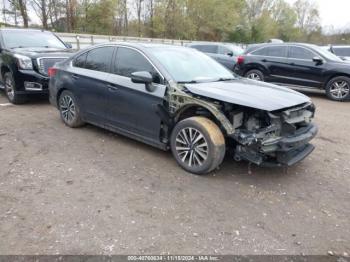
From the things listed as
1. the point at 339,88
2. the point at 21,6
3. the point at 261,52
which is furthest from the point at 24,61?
the point at 21,6

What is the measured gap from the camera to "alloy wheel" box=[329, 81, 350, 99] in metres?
9.42

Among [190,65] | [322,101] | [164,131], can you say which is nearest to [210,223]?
[164,131]

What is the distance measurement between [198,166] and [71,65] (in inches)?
126

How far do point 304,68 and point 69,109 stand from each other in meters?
7.23

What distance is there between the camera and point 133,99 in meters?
4.60

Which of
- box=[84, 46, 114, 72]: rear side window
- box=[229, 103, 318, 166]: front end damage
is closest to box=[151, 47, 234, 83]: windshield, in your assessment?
box=[84, 46, 114, 72]: rear side window

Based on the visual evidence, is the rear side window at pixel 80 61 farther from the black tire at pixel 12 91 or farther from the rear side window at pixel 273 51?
the rear side window at pixel 273 51

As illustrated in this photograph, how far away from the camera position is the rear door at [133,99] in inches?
173

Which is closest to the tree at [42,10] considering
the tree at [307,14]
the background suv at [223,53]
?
the background suv at [223,53]

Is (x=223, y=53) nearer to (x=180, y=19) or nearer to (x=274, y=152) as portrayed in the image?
(x=274, y=152)

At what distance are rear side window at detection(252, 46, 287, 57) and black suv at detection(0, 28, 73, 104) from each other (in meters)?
6.20

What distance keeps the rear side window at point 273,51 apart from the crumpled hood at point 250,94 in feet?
20.6

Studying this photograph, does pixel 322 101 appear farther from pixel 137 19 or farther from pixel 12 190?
pixel 137 19

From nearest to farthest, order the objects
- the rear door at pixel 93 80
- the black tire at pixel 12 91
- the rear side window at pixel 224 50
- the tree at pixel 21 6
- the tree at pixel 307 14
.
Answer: the rear door at pixel 93 80
the black tire at pixel 12 91
the rear side window at pixel 224 50
the tree at pixel 21 6
the tree at pixel 307 14
